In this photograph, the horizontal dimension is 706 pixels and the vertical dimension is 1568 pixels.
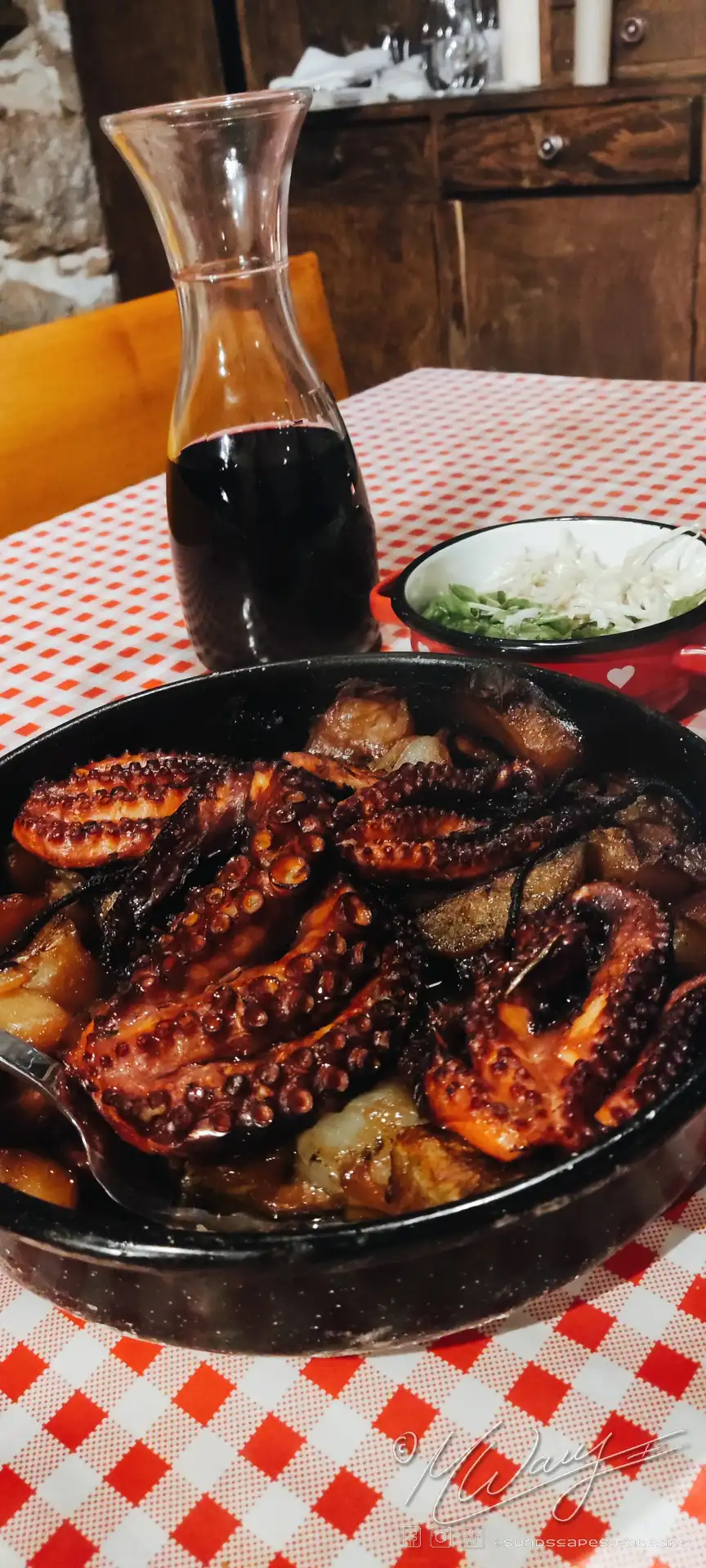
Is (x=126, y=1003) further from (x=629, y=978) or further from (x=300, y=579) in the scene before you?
(x=300, y=579)

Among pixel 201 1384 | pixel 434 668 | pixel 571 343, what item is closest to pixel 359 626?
pixel 434 668

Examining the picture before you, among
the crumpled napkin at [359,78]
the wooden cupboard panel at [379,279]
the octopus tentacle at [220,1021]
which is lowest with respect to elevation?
the wooden cupboard panel at [379,279]

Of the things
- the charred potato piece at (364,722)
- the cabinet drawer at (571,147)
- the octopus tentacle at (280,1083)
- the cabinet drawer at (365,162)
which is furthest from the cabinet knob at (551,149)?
the octopus tentacle at (280,1083)

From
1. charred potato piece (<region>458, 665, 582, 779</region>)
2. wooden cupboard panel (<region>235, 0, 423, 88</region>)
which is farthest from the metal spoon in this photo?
wooden cupboard panel (<region>235, 0, 423, 88</region>)

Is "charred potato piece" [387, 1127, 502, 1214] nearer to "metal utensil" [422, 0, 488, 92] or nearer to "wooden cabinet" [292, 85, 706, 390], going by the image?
"wooden cabinet" [292, 85, 706, 390]

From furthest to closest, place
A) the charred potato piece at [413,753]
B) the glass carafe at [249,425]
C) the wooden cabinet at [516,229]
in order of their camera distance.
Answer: the wooden cabinet at [516,229]
the glass carafe at [249,425]
the charred potato piece at [413,753]

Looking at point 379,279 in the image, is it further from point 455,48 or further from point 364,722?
point 364,722

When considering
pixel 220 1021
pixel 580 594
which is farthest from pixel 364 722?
pixel 580 594

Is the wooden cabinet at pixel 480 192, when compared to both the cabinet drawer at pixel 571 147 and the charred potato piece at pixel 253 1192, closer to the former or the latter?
the cabinet drawer at pixel 571 147
